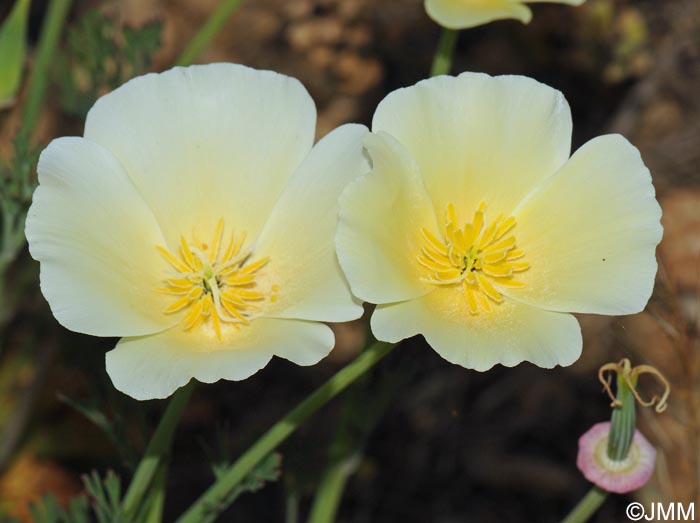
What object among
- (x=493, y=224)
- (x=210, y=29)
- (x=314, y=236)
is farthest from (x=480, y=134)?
(x=210, y=29)

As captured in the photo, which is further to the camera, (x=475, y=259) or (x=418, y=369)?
(x=418, y=369)

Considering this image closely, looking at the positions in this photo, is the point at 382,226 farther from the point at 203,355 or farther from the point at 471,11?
the point at 471,11

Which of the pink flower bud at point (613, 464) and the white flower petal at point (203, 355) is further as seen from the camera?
the pink flower bud at point (613, 464)

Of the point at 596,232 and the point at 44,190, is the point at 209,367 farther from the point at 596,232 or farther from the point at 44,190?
the point at 596,232

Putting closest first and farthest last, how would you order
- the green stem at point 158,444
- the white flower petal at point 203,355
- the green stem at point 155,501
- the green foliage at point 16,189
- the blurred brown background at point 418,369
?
1. the white flower petal at point 203,355
2. the green stem at point 158,444
3. the green stem at point 155,501
4. the green foliage at point 16,189
5. the blurred brown background at point 418,369

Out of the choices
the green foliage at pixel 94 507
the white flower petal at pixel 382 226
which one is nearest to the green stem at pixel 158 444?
the green foliage at pixel 94 507

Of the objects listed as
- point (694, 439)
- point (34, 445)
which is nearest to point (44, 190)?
point (694, 439)

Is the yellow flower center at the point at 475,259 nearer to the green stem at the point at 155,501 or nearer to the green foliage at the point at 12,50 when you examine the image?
the green stem at the point at 155,501

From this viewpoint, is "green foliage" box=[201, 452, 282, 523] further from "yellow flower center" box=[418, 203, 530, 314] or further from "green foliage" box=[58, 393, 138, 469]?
"yellow flower center" box=[418, 203, 530, 314]
